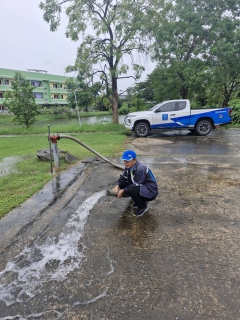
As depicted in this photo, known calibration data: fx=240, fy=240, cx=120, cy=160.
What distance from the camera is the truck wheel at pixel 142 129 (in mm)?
11258

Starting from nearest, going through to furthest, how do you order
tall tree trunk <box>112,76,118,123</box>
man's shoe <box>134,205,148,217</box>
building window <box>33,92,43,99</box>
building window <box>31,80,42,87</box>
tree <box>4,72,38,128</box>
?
man's shoe <box>134,205,148,217</box> → tall tree trunk <box>112,76,118,123</box> → tree <box>4,72,38,128</box> → building window <box>31,80,42,87</box> → building window <box>33,92,43,99</box>

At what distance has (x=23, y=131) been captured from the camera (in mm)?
14914

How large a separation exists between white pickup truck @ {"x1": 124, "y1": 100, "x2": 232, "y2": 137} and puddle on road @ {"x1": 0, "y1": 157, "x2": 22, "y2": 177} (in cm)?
570

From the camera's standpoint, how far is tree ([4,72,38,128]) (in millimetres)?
16031

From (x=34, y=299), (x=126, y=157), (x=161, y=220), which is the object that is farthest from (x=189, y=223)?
(x=34, y=299)

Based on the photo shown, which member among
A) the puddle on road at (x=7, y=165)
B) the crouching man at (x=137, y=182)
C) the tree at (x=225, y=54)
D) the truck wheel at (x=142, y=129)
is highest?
the tree at (x=225, y=54)

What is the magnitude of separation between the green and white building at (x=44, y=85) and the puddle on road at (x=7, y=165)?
129 feet

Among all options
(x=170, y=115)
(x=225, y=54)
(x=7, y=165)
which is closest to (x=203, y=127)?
(x=170, y=115)

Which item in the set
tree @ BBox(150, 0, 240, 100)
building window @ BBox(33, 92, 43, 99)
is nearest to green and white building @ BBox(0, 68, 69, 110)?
building window @ BBox(33, 92, 43, 99)

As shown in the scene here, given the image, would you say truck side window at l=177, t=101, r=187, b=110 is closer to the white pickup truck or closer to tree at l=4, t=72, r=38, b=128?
the white pickup truck

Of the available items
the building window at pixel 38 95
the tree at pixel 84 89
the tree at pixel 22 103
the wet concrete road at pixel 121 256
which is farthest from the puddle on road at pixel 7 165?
the building window at pixel 38 95

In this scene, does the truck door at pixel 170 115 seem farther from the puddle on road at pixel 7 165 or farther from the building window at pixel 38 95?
the building window at pixel 38 95

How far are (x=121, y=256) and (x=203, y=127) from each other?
31.9 ft

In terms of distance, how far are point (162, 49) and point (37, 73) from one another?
124 feet
